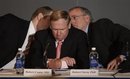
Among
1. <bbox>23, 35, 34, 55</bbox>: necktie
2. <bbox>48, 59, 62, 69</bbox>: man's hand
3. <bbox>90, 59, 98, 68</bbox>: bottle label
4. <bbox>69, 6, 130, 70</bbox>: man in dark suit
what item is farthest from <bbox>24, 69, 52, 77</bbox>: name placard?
<bbox>69, 6, 130, 70</bbox>: man in dark suit

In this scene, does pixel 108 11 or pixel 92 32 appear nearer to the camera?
pixel 92 32

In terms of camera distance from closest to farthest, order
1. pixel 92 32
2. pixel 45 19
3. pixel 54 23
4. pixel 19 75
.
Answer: pixel 19 75 < pixel 54 23 < pixel 45 19 < pixel 92 32

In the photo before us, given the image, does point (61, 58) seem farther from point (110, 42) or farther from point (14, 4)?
point (14, 4)

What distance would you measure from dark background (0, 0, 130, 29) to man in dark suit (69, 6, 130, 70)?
568mm

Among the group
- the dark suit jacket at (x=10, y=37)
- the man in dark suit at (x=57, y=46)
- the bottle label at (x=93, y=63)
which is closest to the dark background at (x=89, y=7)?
the dark suit jacket at (x=10, y=37)

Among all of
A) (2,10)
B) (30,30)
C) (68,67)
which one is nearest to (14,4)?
(2,10)

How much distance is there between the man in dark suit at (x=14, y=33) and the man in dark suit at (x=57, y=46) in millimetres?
224

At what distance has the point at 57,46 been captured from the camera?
2635mm

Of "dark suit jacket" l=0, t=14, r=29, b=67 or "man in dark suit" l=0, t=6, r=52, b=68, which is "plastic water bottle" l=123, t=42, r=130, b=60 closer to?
"man in dark suit" l=0, t=6, r=52, b=68

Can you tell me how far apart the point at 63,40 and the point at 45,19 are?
0.38m

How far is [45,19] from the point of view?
9.52 feet

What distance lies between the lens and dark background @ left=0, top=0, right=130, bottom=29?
383 cm

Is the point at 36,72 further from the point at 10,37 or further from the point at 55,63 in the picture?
the point at 10,37

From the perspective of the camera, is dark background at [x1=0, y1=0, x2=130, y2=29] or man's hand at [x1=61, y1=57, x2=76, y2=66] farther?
dark background at [x1=0, y1=0, x2=130, y2=29]
